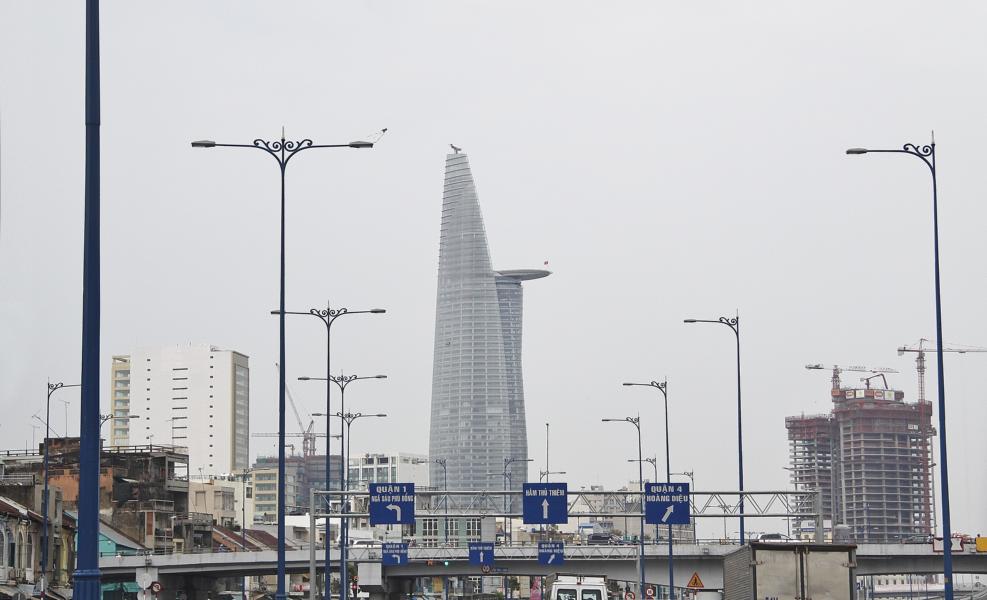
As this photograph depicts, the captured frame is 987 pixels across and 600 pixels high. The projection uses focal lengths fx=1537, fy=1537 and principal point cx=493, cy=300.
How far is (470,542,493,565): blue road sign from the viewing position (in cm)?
10531

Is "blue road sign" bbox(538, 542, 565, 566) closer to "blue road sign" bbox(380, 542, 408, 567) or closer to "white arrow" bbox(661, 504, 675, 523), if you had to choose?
"blue road sign" bbox(380, 542, 408, 567)

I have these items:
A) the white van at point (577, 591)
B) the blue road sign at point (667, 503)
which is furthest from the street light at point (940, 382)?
the blue road sign at point (667, 503)

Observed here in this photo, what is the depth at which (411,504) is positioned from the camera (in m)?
79.2

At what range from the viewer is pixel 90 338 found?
2098cm

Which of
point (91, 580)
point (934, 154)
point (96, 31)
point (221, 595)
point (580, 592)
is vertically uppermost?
point (934, 154)

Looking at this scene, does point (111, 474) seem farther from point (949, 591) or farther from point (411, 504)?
point (949, 591)

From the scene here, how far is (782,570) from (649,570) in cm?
7701

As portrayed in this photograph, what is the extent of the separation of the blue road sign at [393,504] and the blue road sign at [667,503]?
12.2m

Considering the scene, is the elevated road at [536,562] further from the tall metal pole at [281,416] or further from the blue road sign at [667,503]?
the tall metal pole at [281,416]

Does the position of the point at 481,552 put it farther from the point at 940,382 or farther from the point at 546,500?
the point at 940,382

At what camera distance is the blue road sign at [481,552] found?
346 feet

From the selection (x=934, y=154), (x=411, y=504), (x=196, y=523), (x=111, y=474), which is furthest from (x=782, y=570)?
(x=196, y=523)

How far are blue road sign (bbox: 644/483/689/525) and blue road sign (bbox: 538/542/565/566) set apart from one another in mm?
26461

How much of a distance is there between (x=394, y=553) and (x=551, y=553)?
1094 centimetres
